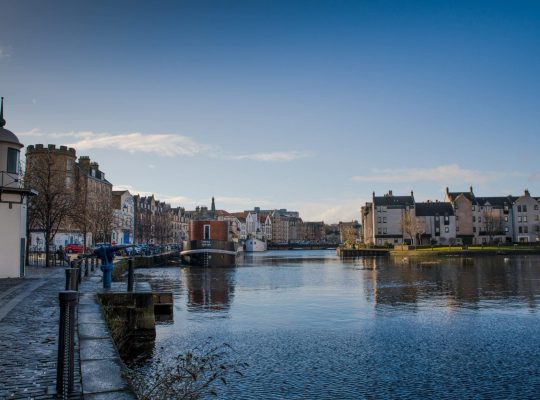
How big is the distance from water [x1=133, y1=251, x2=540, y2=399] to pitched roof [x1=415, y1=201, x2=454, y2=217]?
322 feet

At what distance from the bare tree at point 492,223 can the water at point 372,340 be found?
99.6m

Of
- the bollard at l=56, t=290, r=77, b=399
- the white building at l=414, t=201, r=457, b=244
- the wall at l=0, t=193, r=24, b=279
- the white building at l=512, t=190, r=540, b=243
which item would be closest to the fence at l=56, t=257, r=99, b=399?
the bollard at l=56, t=290, r=77, b=399

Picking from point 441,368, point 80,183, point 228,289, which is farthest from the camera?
point 80,183

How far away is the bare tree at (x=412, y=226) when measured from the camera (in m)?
121

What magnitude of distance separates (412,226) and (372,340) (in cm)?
10539

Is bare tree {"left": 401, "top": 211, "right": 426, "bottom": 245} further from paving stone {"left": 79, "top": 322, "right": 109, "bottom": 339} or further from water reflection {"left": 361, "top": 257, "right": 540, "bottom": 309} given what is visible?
paving stone {"left": 79, "top": 322, "right": 109, "bottom": 339}

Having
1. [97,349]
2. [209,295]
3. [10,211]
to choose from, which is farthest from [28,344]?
[209,295]

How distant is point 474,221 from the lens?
433ft

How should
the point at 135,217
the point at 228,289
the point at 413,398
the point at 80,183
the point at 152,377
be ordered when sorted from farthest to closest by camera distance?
the point at 135,217 → the point at 80,183 → the point at 228,289 → the point at 152,377 → the point at 413,398

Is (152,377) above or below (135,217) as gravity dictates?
below

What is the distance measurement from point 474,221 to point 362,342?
12423 cm

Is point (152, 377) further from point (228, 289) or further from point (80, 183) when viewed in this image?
point (80, 183)

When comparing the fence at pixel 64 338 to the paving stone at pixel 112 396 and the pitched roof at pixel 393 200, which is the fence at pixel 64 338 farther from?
the pitched roof at pixel 393 200

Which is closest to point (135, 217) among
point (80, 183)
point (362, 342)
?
point (80, 183)
